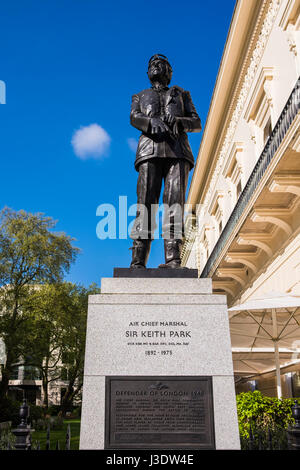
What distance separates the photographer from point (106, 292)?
4625mm

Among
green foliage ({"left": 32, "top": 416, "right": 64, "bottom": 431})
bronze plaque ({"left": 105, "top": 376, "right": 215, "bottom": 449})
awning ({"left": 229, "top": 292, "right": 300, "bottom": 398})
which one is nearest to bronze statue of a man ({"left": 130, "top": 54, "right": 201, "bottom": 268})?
bronze plaque ({"left": 105, "top": 376, "right": 215, "bottom": 449})

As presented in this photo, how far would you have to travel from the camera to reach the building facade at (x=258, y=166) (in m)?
12.2

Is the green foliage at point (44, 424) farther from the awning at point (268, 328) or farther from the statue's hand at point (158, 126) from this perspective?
the statue's hand at point (158, 126)

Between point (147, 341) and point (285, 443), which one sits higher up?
point (147, 341)

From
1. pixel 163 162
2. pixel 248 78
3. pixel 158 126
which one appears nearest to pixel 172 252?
pixel 163 162

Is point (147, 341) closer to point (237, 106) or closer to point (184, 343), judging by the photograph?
point (184, 343)

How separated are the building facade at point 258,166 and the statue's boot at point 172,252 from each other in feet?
18.0

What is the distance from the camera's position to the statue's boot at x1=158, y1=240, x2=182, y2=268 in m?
5.16

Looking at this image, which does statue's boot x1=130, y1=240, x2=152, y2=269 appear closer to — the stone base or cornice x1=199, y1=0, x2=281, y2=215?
the stone base

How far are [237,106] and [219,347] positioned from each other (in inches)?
710

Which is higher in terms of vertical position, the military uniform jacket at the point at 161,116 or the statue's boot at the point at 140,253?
the military uniform jacket at the point at 161,116

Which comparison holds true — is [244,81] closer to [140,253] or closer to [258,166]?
[258,166]

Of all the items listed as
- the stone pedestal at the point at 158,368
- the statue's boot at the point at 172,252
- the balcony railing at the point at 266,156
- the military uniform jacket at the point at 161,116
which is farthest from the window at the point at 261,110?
the stone pedestal at the point at 158,368
